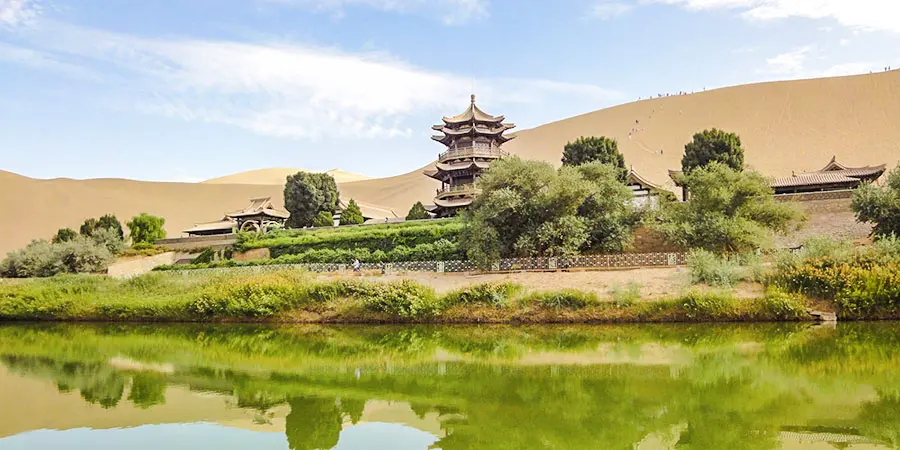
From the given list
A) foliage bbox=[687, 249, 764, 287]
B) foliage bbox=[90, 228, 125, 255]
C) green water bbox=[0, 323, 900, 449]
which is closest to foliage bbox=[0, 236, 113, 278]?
foliage bbox=[90, 228, 125, 255]

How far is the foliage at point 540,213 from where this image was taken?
2644cm

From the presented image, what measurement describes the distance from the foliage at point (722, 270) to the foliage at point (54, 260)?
93.9ft

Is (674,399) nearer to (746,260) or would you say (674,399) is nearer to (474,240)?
(746,260)

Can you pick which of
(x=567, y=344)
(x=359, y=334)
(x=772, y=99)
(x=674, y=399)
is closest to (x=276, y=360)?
(x=359, y=334)

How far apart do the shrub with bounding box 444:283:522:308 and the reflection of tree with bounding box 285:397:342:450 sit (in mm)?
10697

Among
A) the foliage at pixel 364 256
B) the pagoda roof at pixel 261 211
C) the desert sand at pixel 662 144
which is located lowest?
the foliage at pixel 364 256

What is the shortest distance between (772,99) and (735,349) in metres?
74.7

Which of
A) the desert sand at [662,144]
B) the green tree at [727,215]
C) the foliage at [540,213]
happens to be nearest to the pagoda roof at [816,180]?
the green tree at [727,215]

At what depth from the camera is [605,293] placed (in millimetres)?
21891

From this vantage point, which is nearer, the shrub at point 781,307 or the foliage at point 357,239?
the shrub at point 781,307

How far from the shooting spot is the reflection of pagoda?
4350cm

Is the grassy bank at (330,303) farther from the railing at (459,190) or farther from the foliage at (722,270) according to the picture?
the railing at (459,190)

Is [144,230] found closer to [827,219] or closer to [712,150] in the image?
[712,150]

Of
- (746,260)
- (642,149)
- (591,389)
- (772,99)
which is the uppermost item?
(772,99)
